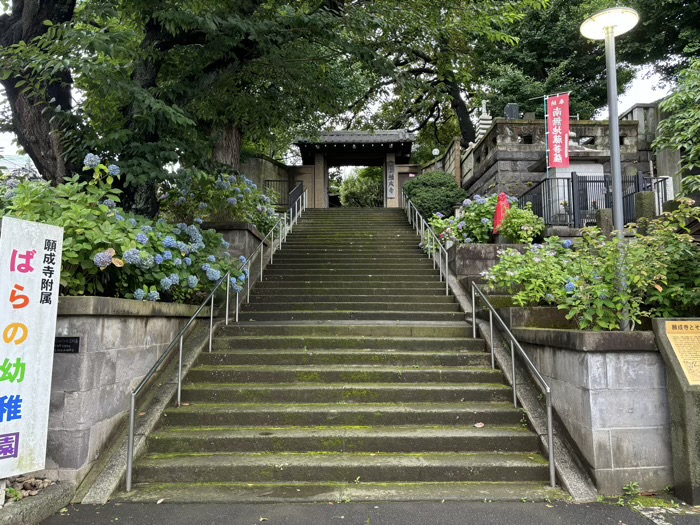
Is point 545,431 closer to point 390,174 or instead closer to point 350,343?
point 350,343

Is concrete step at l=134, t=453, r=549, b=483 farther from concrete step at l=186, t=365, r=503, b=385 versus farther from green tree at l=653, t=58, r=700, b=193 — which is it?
green tree at l=653, t=58, r=700, b=193

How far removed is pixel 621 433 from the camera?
4012mm

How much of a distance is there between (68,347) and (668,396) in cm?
524

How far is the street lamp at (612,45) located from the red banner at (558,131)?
23.5ft

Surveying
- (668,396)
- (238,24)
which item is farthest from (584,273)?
(238,24)

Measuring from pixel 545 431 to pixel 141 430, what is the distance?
158 inches

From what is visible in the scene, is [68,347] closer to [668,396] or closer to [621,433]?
[621,433]

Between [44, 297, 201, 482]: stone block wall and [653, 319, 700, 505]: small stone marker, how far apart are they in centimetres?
497

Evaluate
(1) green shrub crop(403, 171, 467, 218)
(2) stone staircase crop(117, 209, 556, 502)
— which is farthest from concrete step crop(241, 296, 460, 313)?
(1) green shrub crop(403, 171, 467, 218)

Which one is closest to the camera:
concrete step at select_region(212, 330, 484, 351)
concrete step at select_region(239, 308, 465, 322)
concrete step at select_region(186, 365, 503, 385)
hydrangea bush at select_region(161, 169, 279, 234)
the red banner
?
concrete step at select_region(186, 365, 503, 385)

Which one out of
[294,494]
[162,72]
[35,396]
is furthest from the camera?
[162,72]

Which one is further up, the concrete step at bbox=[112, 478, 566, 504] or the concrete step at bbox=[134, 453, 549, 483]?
the concrete step at bbox=[134, 453, 549, 483]

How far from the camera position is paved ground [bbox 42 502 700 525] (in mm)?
3496

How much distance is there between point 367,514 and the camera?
3.63m
